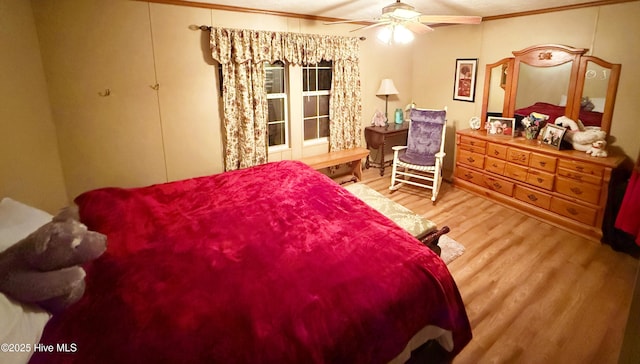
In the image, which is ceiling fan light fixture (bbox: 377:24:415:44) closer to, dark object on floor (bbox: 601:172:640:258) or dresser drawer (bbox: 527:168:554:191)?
dresser drawer (bbox: 527:168:554:191)

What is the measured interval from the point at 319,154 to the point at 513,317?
10.1 ft

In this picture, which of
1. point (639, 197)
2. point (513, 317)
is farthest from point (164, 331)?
point (639, 197)

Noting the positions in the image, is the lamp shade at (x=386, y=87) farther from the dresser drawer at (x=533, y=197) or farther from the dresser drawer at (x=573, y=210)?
the dresser drawer at (x=573, y=210)

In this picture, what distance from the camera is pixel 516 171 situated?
3.64 meters

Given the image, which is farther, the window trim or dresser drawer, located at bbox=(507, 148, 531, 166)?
the window trim

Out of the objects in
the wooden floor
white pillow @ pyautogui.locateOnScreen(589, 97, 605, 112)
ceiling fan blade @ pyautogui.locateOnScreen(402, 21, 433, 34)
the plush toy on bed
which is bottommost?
the wooden floor

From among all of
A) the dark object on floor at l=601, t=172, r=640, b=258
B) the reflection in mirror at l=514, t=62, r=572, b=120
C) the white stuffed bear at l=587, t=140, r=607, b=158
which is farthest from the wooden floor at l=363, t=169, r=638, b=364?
the reflection in mirror at l=514, t=62, r=572, b=120

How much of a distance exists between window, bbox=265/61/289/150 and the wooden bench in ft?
1.45

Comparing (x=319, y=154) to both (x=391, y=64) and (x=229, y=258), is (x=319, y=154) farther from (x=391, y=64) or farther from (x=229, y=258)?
(x=229, y=258)

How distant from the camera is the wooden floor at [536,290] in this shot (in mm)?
1928

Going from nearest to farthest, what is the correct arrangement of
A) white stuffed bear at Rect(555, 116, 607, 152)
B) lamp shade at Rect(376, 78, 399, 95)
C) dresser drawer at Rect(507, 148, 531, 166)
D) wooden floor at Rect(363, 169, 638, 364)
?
1. wooden floor at Rect(363, 169, 638, 364)
2. white stuffed bear at Rect(555, 116, 607, 152)
3. dresser drawer at Rect(507, 148, 531, 166)
4. lamp shade at Rect(376, 78, 399, 95)

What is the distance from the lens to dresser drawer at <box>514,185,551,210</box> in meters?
3.42

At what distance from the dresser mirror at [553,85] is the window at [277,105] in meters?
2.73

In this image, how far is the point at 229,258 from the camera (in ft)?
5.47
